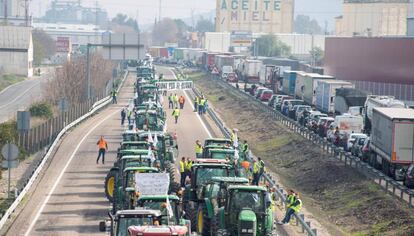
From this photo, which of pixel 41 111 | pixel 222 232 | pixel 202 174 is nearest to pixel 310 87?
pixel 41 111

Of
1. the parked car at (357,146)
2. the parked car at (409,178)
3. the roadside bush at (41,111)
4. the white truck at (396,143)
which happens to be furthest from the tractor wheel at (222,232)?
the roadside bush at (41,111)

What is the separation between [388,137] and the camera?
153 ft

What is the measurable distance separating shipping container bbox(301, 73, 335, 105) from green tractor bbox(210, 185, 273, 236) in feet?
180

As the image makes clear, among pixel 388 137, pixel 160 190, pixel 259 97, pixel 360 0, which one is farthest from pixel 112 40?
pixel 360 0

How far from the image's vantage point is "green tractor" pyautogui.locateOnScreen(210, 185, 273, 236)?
28328mm

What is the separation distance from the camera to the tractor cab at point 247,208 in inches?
1115

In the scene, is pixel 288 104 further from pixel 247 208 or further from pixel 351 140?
pixel 247 208

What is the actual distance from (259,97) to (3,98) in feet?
115

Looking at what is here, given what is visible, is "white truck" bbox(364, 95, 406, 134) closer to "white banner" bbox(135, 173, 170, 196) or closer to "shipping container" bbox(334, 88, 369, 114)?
"shipping container" bbox(334, 88, 369, 114)

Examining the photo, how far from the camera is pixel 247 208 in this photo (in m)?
28.4

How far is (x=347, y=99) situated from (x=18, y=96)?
60.1m

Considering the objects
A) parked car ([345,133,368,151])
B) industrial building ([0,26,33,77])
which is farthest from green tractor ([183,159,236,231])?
industrial building ([0,26,33,77])

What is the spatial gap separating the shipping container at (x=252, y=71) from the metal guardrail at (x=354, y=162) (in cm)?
4411

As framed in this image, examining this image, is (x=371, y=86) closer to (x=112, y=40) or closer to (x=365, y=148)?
(x=112, y=40)
